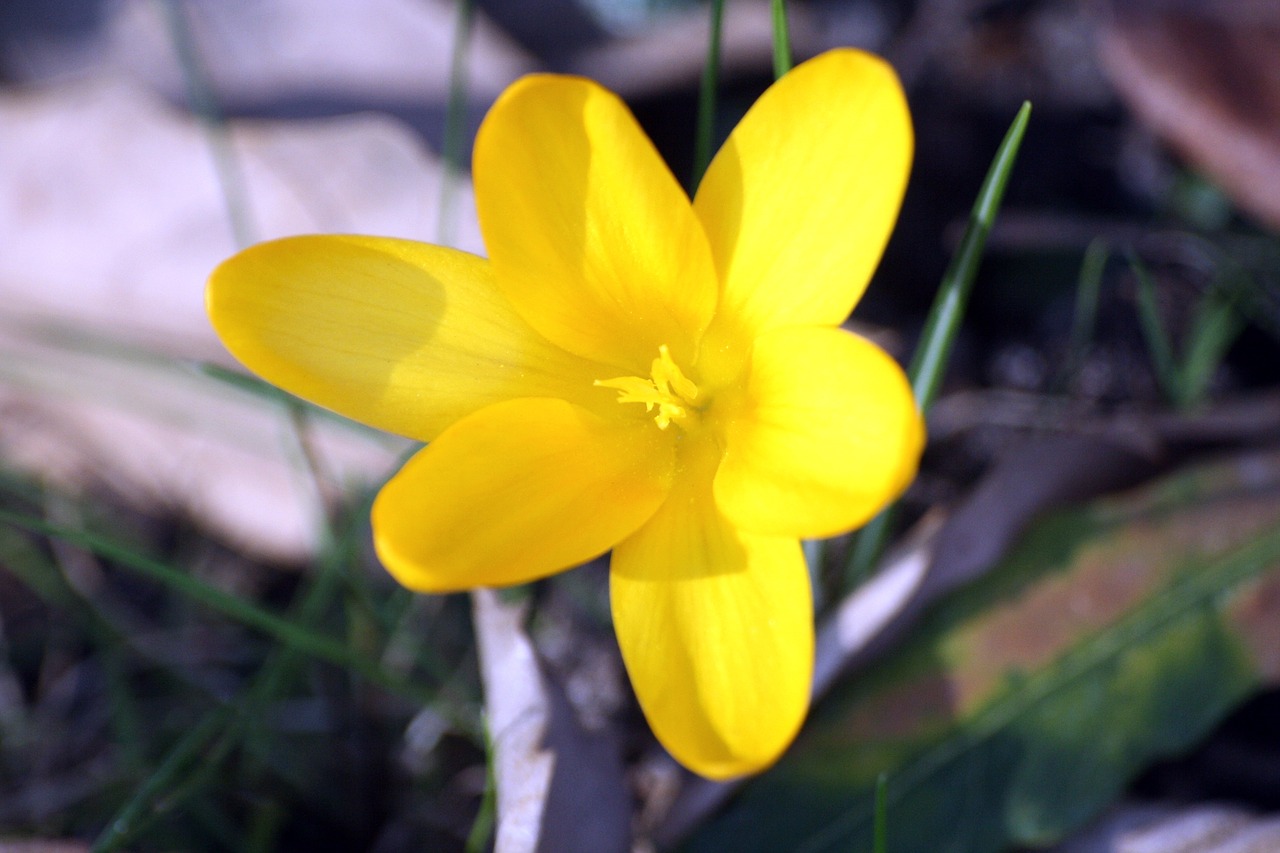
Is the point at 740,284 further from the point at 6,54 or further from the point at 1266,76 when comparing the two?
the point at 6,54

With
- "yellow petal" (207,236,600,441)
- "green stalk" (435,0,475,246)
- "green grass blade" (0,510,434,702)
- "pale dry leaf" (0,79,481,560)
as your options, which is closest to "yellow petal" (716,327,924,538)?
"yellow petal" (207,236,600,441)

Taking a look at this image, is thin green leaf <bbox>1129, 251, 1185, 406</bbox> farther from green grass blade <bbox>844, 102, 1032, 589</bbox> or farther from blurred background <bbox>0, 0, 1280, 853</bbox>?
green grass blade <bbox>844, 102, 1032, 589</bbox>

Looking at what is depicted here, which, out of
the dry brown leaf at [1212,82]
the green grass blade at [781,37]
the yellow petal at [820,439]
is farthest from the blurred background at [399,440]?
the green grass blade at [781,37]

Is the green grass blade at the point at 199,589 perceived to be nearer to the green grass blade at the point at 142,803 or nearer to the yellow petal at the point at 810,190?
the green grass blade at the point at 142,803

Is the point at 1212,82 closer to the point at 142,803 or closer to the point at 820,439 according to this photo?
the point at 820,439

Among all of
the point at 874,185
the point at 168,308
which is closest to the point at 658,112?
the point at 168,308

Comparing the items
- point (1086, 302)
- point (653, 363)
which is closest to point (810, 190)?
point (653, 363)

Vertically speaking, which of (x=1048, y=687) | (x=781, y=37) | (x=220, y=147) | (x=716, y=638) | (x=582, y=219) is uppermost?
(x=781, y=37)

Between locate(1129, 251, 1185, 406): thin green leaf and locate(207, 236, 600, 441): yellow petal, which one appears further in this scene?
locate(1129, 251, 1185, 406): thin green leaf
